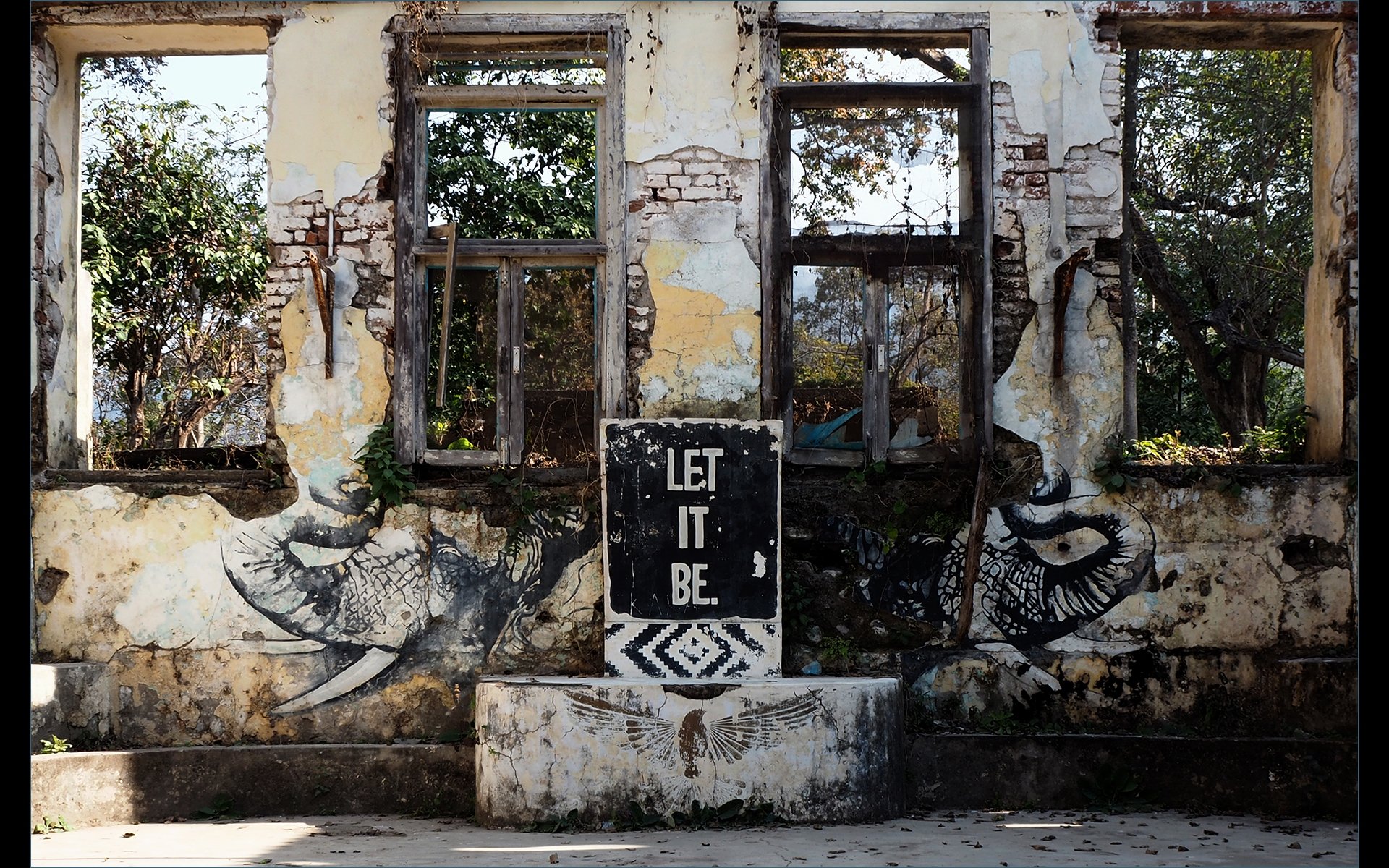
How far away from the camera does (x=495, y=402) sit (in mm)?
6668

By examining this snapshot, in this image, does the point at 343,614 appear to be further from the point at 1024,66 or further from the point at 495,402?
the point at 1024,66

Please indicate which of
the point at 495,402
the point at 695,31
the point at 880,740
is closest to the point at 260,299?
the point at 495,402

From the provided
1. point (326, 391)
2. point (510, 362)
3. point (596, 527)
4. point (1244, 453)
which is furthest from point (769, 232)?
point (1244, 453)

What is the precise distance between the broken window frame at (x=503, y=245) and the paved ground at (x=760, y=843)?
2.03 meters

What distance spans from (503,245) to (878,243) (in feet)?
6.79

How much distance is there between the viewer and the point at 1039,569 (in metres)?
6.40

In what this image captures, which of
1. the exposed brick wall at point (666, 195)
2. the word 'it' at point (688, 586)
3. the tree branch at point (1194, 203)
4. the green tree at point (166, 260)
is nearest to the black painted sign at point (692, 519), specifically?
the word 'it' at point (688, 586)

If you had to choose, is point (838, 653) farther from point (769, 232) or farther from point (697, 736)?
point (769, 232)

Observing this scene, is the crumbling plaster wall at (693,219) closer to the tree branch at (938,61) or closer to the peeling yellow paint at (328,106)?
the peeling yellow paint at (328,106)

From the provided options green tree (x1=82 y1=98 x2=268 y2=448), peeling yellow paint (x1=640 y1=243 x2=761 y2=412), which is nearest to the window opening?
green tree (x1=82 y1=98 x2=268 y2=448)

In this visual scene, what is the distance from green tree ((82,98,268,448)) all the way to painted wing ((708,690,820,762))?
5.65m

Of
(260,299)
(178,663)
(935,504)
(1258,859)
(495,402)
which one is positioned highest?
(260,299)

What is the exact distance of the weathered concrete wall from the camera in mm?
6328

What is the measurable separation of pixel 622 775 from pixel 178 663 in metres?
2.56
